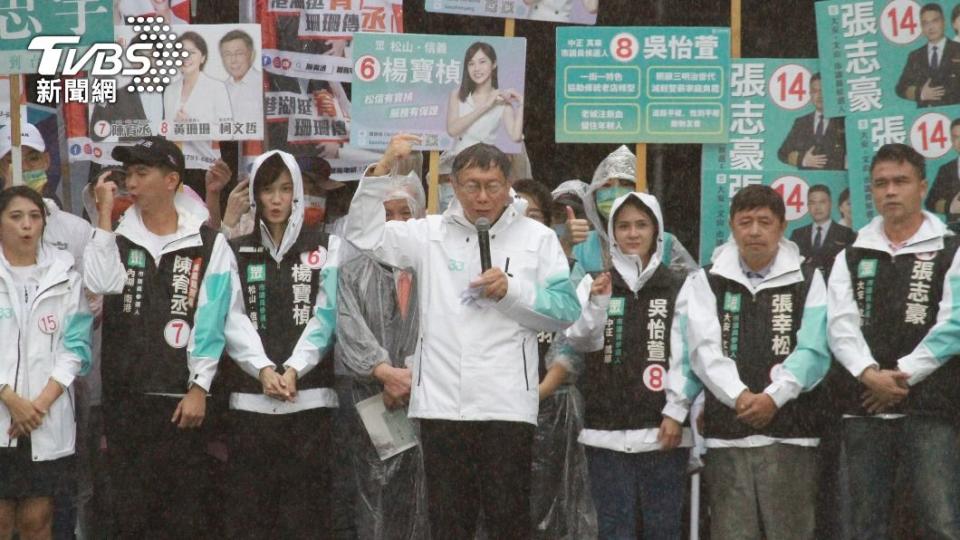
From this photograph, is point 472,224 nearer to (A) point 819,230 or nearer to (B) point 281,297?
(B) point 281,297

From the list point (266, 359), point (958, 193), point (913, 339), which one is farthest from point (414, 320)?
point (958, 193)

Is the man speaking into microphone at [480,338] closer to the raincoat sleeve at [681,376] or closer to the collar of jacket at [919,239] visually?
the raincoat sleeve at [681,376]

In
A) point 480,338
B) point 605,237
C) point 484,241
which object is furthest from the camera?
point 605,237

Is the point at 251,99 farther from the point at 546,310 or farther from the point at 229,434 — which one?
the point at 546,310

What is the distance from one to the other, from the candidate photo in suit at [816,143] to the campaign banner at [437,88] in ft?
5.22

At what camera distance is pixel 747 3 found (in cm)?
941

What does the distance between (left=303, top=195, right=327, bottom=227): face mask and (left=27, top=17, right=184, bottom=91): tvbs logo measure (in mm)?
1478

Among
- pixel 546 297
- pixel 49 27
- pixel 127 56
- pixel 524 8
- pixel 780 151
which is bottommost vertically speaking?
pixel 546 297

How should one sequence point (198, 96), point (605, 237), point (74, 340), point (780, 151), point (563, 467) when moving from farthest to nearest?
point (198, 96) → point (780, 151) → point (605, 237) → point (563, 467) → point (74, 340)

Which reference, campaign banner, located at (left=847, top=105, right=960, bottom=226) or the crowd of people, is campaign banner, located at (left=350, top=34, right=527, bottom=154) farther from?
campaign banner, located at (left=847, top=105, right=960, bottom=226)

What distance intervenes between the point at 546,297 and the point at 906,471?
1933mm

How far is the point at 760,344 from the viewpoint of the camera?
6.39 metres

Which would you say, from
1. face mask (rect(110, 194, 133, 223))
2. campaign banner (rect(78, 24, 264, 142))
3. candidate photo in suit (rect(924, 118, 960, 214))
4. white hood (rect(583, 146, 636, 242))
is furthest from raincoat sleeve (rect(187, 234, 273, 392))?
candidate photo in suit (rect(924, 118, 960, 214))

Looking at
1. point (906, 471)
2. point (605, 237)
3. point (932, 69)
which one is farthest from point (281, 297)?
point (932, 69)
